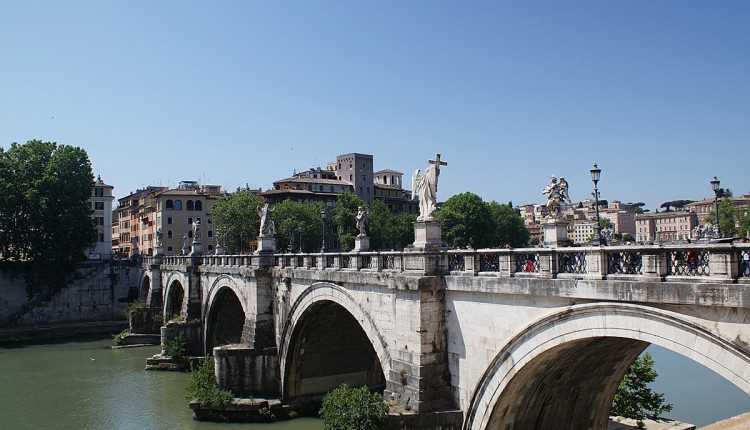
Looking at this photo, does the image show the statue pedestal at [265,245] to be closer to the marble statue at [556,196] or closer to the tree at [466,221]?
the marble statue at [556,196]

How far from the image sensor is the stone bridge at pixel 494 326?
30.2ft

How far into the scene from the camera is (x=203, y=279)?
37375 mm

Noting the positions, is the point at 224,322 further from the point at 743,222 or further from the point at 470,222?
the point at 743,222

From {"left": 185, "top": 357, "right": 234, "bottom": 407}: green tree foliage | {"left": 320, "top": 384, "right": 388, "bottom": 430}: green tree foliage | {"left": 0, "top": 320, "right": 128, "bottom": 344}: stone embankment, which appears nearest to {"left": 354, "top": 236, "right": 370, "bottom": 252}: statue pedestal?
{"left": 320, "top": 384, "right": 388, "bottom": 430}: green tree foliage

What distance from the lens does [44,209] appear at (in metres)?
51.5

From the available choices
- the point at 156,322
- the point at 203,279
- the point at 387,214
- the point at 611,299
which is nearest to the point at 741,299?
the point at 611,299

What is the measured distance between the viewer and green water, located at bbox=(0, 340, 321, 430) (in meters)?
25.0

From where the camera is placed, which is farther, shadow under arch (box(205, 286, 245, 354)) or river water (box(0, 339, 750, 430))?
shadow under arch (box(205, 286, 245, 354))

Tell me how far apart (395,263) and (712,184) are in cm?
829

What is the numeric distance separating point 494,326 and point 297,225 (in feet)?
159

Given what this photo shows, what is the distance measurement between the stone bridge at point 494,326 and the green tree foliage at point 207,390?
72cm

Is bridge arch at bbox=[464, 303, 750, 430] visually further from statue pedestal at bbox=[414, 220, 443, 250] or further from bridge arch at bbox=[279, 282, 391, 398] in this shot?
bridge arch at bbox=[279, 282, 391, 398]

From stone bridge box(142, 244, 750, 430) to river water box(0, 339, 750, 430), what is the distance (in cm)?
322

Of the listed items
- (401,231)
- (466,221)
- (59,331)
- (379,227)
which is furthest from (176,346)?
(466,221)
